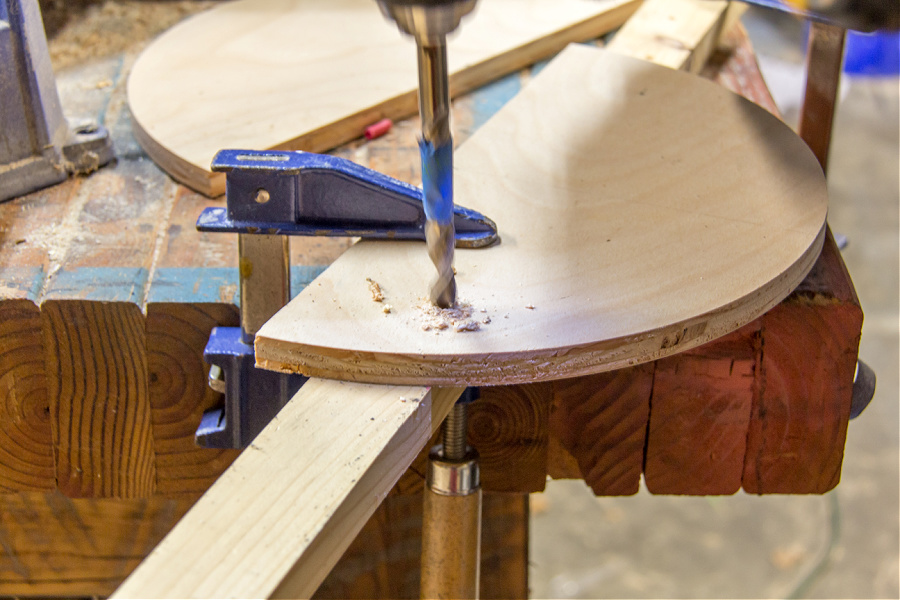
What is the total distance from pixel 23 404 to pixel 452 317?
388mm

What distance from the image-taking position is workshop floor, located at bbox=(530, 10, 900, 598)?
219cm

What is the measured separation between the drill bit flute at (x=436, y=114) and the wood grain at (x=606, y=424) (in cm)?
20

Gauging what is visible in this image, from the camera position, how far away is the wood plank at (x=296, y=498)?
46 centimetres

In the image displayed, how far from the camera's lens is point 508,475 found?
831 mm

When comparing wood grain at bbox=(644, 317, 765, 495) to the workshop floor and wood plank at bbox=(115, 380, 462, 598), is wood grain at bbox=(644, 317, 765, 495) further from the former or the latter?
the workshop floor

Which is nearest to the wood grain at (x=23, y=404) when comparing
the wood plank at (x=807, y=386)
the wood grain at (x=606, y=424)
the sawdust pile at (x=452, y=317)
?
the sawdust pile at (x=452, y=317)

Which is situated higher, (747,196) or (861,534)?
(747,196)

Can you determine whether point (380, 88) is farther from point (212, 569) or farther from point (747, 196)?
point (212, 569)

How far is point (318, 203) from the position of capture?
0.67m

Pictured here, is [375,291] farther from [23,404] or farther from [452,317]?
[23,404]

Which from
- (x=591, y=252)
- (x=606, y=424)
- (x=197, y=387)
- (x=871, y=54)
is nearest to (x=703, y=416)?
(x=606, y=424)

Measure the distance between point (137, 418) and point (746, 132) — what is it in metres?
0.62

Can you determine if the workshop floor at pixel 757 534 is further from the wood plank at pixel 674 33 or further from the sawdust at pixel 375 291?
the sawdust at pixel 375 291

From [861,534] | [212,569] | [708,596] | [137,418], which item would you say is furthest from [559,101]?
[861,534]
